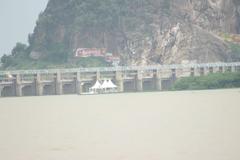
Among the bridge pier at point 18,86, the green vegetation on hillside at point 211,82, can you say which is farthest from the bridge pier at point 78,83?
the green vegetation on hillside at point 211,82

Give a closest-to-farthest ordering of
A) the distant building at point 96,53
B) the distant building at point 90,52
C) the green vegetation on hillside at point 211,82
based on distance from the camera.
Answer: the green vegetation on hillside at point 211,82 → the distant building at point 96,53 → the distant building at point 90,52

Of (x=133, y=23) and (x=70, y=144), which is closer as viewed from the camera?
(x=70, y=144)

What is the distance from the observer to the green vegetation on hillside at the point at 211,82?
10069cm

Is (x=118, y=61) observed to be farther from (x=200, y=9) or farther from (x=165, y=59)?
(x=200, y=9)

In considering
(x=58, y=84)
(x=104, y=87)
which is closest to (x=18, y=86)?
(x=58, y=84)

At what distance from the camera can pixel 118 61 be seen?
469 feet

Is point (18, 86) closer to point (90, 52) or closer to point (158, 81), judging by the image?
point (158, 81)

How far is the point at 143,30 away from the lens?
146m

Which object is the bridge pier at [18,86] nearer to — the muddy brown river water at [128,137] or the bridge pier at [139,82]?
the bridge pier at [139,82]

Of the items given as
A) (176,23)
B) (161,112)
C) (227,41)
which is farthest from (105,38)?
(161,112)

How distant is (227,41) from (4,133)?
11545 cm

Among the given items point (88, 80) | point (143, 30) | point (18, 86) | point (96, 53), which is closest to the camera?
point (18, 86)

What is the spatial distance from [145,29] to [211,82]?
4756cm

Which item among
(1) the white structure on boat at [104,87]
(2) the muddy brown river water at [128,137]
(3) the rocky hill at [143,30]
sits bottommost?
(2) the muddy brown river water at [128,137]
